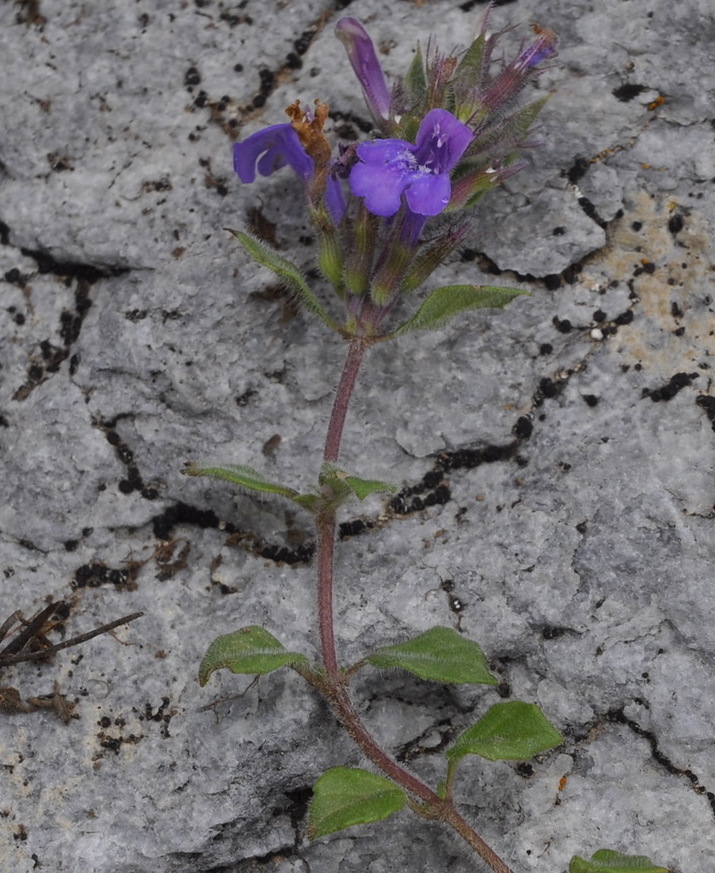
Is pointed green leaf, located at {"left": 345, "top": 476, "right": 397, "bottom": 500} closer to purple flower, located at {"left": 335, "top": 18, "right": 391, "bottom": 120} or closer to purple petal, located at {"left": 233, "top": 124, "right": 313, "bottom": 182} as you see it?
purple petal, located at {"left": 233, "top": 124, "right": 313, "bottom": 182}

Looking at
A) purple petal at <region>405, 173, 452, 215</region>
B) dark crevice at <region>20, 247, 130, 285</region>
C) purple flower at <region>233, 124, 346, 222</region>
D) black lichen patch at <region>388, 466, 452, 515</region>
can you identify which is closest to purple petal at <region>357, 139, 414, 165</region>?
purple petal at <region>405, 173, 452, 215</region>

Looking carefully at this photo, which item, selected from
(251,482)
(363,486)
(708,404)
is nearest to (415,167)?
(363,486)

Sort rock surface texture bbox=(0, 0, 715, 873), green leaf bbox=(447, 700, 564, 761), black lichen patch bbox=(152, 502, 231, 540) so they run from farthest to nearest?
black lichen patch bbox=(152, 502, 231, 540)
rock surface texture bbox=(0, 0, 715, 873)
green leaf bbox=(447, 700, 564, 761)

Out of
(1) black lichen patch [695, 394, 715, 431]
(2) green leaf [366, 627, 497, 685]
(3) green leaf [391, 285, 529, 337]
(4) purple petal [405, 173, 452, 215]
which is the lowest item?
(2) green leaf [366, 627, 497, 685]

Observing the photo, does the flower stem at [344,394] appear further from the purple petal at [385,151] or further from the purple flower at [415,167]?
the purple petal at [385,151]

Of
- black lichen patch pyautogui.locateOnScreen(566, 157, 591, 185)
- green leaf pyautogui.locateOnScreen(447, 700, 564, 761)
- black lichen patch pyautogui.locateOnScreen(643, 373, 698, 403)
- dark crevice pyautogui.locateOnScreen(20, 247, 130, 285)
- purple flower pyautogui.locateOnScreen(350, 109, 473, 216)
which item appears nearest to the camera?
green leaf pyautogui.locateOnScreen(447, 700, 564, 761)

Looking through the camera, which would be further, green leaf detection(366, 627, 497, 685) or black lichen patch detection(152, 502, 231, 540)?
black lichen patch detection(152, 502, 231, 540)

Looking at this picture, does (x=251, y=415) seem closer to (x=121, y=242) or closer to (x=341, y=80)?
(x=121, y=242)
